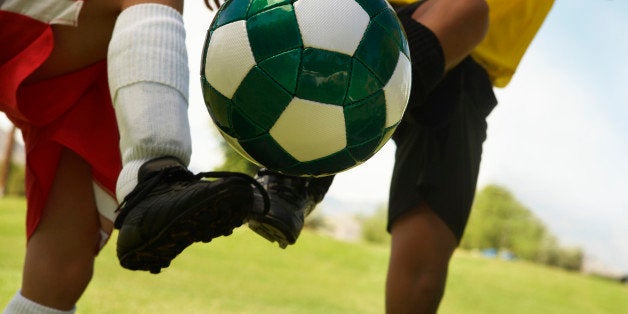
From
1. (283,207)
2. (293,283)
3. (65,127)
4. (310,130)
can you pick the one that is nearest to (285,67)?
(310,130)

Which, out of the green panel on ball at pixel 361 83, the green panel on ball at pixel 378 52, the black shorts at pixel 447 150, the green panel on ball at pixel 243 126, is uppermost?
the green panel on ball at pixel 378 52

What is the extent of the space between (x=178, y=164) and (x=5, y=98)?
0.75m

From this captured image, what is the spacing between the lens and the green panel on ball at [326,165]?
1650mm

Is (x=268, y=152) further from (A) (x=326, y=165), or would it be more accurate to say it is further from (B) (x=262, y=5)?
(B) (x=262, y=5)

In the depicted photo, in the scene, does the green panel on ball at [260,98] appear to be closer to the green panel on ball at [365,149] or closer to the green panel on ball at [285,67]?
the green panel on ball at [285,67]

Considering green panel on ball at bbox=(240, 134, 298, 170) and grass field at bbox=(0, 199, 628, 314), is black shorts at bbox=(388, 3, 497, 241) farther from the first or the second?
grass field at bbox=(0, 199, 628, 314)

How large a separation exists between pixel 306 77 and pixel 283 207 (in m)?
0.51

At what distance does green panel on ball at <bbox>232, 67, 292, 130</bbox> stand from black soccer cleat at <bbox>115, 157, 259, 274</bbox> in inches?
8.1

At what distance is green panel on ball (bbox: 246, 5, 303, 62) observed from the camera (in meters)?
1.54

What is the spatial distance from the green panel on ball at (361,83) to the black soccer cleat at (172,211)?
321 millimetres

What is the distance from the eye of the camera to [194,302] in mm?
4520

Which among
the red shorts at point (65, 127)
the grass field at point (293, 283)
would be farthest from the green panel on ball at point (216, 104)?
the grass field at point (293, 283)

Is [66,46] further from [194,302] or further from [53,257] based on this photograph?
[194,302]

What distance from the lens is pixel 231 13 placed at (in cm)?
163
